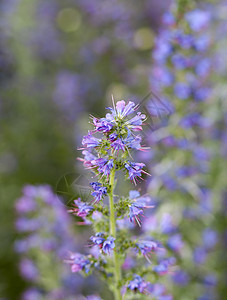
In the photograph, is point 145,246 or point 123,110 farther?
point 145,246

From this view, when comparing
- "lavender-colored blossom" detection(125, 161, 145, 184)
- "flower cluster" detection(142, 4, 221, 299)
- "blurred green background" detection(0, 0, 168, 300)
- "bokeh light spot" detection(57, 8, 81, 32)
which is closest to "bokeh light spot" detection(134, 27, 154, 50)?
"blurred green background" detection(0, 0, 168, 300)

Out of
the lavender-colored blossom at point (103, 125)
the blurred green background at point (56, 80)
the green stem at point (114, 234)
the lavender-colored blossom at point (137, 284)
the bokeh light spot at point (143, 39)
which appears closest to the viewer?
the lavender-colored blossom at point (103, 125)

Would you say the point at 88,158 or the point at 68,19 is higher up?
the point at 68,19

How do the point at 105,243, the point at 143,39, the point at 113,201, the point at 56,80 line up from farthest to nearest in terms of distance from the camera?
the point at 56,80 → the point at 143,39 → the point at 113,201 → the point at 105,243

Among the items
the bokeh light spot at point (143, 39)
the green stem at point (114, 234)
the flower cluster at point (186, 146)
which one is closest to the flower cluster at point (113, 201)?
the green stem at point (114, 234)

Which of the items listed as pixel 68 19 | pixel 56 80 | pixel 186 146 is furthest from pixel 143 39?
pixel 186 146

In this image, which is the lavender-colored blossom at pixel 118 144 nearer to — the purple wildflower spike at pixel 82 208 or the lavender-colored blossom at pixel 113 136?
the lavender-colored blossom at pixel 113 136

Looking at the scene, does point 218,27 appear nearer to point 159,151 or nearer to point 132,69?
point 132,69

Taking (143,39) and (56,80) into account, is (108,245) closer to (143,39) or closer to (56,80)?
(143,39)
